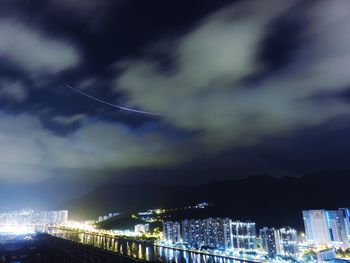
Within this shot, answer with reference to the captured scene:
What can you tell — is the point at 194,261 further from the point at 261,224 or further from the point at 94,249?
the point at 261,224

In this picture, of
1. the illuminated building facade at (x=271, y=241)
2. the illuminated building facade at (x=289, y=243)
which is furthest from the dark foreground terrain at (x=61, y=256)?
the illuminated building facade at (x=289, y=243)

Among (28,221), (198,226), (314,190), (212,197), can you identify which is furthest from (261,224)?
(28,221)

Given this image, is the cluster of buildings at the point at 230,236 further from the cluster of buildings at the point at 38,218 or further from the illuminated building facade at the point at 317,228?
the cluster of buildings at the point at 38,218

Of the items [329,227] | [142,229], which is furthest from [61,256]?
[329,227]

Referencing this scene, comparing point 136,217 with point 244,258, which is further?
point 136,217

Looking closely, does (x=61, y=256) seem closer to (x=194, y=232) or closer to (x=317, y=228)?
(x=194, y=232)

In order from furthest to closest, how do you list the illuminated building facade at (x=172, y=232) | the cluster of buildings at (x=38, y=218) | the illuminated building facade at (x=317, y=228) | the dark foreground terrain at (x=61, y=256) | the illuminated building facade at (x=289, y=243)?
the cluster of buildings at (x=38, y=218) < the illuminated building facade at (x=172, y=232) < the illuminated building facade at (x=317, y=228) < the dark foreground terrain at (x=61, y=256) < the illuminated building facade at (x=289, y=243)
